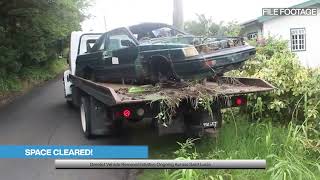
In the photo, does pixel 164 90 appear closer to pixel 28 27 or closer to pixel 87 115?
pixel 87 115

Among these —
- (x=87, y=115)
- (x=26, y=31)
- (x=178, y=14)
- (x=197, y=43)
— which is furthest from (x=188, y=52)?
(x=26, y=31)

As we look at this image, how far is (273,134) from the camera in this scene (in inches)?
297

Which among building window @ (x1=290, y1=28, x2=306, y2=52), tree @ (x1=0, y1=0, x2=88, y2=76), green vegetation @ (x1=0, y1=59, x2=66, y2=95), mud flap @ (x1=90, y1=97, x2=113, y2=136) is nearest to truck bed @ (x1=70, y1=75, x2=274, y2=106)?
mud flap @ (x1=90, y1=97, x2=113, y2=136)

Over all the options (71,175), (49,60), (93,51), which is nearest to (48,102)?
(93,51)

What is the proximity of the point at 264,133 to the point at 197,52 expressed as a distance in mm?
1590

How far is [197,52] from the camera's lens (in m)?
7.63

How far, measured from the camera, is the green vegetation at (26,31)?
17.6 meters

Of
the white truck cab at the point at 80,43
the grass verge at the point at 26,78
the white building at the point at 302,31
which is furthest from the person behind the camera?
the white building at the point at 302,31

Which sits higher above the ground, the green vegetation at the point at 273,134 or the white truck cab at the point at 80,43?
the white truck cab at the point at 80,43

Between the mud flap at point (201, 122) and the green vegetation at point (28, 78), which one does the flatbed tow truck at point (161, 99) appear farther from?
the green vegetation at point (28, 78)

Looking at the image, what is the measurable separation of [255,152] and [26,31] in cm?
1627

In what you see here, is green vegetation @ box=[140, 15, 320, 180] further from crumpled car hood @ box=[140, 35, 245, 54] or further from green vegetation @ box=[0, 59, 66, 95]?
green vegetation @ box=[0, 59, 66, 95]

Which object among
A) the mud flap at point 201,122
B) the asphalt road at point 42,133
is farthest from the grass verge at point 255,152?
the asphalt road at point 42,133

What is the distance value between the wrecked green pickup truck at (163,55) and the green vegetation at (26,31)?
28.9 ft
